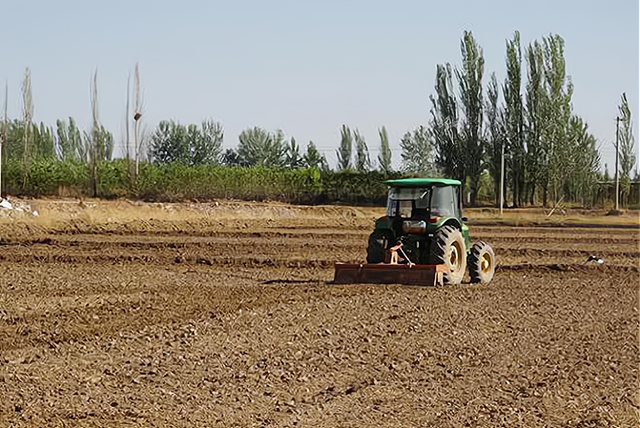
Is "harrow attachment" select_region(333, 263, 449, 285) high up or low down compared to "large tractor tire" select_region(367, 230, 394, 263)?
down

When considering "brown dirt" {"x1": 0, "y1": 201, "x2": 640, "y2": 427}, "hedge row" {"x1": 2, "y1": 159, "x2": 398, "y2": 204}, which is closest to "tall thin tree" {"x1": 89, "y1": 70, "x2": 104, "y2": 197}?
"hedge row" {"x1": 2, "y1": 159, "x2": 398, "y2": 204}

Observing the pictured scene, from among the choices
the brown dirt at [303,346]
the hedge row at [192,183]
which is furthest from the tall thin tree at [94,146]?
the brown dirt at [303,346]

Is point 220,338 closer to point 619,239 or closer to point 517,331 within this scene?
point 517,331

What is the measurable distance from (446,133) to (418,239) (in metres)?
44.5

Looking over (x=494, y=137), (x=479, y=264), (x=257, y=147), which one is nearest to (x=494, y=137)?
(x=494, y=137)

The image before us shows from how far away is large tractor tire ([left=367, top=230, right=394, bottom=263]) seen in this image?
54.1 ft

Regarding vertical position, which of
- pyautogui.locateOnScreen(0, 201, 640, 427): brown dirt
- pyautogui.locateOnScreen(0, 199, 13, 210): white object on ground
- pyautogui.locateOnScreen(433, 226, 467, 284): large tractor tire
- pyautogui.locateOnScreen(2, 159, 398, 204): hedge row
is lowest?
pyautogui.locateOnScreen(0, 201, 640, 427): brown dirt

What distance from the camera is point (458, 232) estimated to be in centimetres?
1634

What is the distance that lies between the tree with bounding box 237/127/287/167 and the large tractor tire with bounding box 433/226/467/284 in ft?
199

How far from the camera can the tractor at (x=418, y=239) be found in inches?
629

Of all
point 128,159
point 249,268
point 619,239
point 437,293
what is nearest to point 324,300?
point 437,293

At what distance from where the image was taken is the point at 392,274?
52.2 feet

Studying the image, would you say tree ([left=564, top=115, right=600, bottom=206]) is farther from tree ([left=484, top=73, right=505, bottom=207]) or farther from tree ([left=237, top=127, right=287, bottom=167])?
tree ([left=237, top=127, right=287, bottom=167])

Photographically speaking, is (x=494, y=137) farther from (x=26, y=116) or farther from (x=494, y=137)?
(x=26, y=116)
